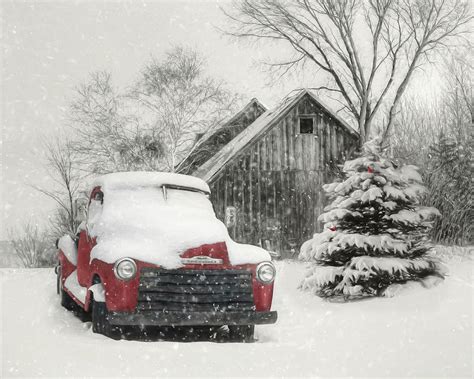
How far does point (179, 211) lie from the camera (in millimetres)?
7742

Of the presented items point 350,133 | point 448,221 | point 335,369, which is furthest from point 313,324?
point 350,133

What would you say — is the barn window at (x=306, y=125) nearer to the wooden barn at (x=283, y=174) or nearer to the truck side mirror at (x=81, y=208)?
the wooden barn at (x=283, y=174)

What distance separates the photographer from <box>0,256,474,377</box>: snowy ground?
18.0 ft

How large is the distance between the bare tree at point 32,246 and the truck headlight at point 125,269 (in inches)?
1114

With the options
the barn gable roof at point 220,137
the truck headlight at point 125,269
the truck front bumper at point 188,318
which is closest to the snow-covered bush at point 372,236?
the truck front bumper at point 188,318

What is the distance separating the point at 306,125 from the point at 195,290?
17235 mm

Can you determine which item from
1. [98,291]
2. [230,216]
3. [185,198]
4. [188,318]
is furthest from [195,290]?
[230,216]

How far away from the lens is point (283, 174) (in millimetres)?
22312

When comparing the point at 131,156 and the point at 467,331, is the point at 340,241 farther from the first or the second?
the point at 131,156

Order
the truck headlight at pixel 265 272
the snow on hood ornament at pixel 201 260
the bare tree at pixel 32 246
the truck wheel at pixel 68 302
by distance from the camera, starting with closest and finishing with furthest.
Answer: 1. the snow on hood ornament at pixel 201 260
2. the truck headlight at pixel 265 272
3. the truck wheel at pixel 68 302
4. the bare tree at pixel 32 246

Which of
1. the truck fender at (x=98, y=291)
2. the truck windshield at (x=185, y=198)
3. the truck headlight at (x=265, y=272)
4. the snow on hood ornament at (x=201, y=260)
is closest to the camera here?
the truck fender at (x=98, y=291)

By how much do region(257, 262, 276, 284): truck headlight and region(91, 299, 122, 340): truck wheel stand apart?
1640 millimetres

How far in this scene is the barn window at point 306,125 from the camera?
23.0 m

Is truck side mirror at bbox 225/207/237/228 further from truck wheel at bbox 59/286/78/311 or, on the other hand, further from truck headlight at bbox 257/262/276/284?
truck headlight at bbox 257/262/276/284
